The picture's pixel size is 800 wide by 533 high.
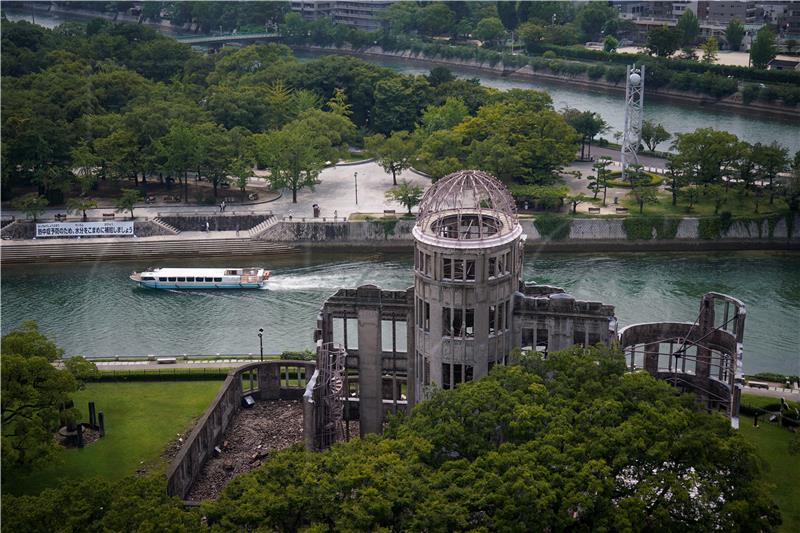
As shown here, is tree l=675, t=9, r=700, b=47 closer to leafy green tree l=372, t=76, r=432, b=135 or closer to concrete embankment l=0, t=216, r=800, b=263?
leafy green tree l=372, t=76, r=432, b=135

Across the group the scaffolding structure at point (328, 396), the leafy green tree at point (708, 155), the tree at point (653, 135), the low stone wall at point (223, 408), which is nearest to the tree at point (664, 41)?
the tree at point (653, 135)

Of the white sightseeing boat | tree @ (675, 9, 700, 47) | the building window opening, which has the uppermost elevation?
tree @ (675, 9, 700, 47)

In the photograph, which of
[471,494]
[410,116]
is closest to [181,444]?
[471,494]

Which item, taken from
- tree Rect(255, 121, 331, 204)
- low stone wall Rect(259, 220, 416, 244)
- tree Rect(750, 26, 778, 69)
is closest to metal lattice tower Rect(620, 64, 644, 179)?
low stone wall Rect(259, 220, 416, 244)

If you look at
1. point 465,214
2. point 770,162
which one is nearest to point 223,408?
point 465,214

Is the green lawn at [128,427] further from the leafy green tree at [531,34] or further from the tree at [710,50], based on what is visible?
the leafy green tree at [531,34]

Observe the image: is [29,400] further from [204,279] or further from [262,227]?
[262,227]
